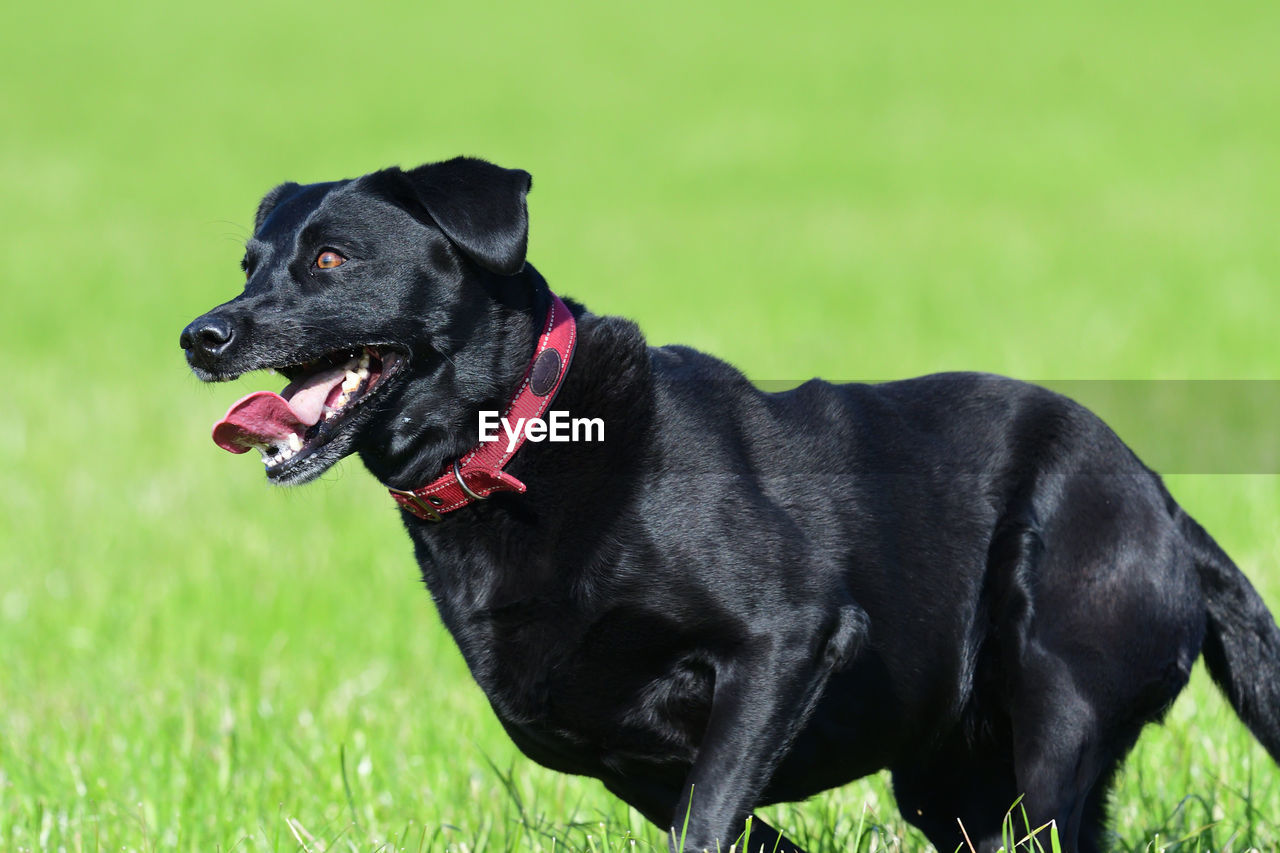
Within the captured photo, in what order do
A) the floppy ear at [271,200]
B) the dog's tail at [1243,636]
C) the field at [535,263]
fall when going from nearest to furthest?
the dog's tail at [1243,636]
the floppy ear at [271,200]
the field at [535,263]

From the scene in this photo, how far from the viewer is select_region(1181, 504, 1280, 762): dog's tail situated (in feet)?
12.0

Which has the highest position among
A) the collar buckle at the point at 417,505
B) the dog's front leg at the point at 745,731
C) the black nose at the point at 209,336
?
the black nose at the point at 209,336

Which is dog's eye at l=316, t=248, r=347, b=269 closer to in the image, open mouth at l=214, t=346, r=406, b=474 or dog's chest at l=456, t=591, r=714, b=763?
open mouth at l=214, t=346, r=406, b=474

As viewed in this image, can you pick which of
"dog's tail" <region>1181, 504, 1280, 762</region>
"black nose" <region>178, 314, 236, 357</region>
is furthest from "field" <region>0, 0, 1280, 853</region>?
"black nose" <region>178, 314, 236, 357</region>

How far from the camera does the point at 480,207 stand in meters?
3.20

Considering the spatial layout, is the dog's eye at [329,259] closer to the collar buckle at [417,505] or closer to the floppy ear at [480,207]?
the floppy ear at [480,207]

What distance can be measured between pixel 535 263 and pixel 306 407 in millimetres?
13123

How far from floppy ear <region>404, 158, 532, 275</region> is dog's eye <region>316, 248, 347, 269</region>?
0.22m

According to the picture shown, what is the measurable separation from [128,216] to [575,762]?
1798 centimetres

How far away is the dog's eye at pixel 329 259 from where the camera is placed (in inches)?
129

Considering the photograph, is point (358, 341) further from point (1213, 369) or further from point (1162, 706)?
point (1213, 369)
